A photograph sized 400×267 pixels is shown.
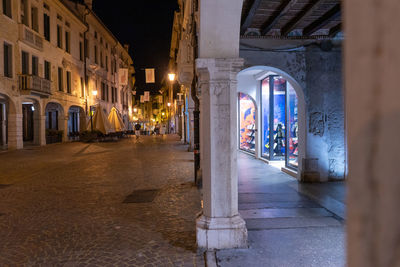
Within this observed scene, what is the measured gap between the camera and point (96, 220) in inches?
204

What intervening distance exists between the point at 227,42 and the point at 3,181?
7800 mm

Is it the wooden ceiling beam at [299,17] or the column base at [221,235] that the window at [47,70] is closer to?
the wooden ceiling beam at [299,17]

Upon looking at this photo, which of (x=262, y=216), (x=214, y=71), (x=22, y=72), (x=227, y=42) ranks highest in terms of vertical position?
(x=22, y=72)

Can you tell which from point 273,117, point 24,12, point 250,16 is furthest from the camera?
point 24,12

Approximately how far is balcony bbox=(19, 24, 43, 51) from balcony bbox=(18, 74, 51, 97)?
7.12 feet

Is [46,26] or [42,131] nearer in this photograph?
[42,131]

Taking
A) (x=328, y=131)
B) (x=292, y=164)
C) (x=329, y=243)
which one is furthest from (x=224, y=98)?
(x=292, y=164)

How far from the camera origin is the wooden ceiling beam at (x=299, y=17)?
6538 mm

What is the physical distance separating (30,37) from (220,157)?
65.8 ft

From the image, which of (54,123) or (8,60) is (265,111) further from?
(54,123)

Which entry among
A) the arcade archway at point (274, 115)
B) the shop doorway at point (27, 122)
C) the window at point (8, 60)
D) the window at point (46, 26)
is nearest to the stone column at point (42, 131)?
the window at point (8, 60)

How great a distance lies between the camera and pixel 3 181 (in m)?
8.70

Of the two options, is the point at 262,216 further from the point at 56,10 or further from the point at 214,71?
the point at 56,10

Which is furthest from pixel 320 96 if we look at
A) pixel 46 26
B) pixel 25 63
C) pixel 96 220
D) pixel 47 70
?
pixel 46 26
